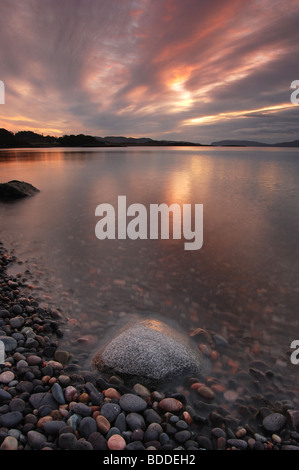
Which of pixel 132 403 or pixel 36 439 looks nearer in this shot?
pixel 36 439

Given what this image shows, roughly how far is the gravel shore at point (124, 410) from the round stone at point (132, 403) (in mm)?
10

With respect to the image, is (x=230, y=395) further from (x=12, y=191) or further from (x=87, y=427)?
(x=12, y=191)

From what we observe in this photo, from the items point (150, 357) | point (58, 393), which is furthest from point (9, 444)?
point (150, 357)

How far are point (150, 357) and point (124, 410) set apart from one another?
80 cm

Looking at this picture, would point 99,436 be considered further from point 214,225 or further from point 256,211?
point 256,211

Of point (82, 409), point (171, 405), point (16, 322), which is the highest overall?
point (16, 322)

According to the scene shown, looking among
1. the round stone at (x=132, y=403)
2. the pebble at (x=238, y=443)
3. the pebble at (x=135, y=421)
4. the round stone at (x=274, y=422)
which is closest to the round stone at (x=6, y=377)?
the round stone at (x=132, y=403)

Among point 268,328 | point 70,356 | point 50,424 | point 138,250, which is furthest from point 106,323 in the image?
point 138,250

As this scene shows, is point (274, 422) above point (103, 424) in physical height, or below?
below

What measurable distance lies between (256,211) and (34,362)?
1338 cm

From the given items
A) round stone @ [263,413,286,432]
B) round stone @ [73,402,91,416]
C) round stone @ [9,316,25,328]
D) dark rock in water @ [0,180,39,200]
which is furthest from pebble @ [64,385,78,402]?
dark rock in water @ [0,180,39,200]

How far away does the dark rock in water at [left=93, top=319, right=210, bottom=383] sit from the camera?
145 inches

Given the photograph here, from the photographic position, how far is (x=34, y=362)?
3.69 meters

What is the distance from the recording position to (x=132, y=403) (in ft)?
10.4
